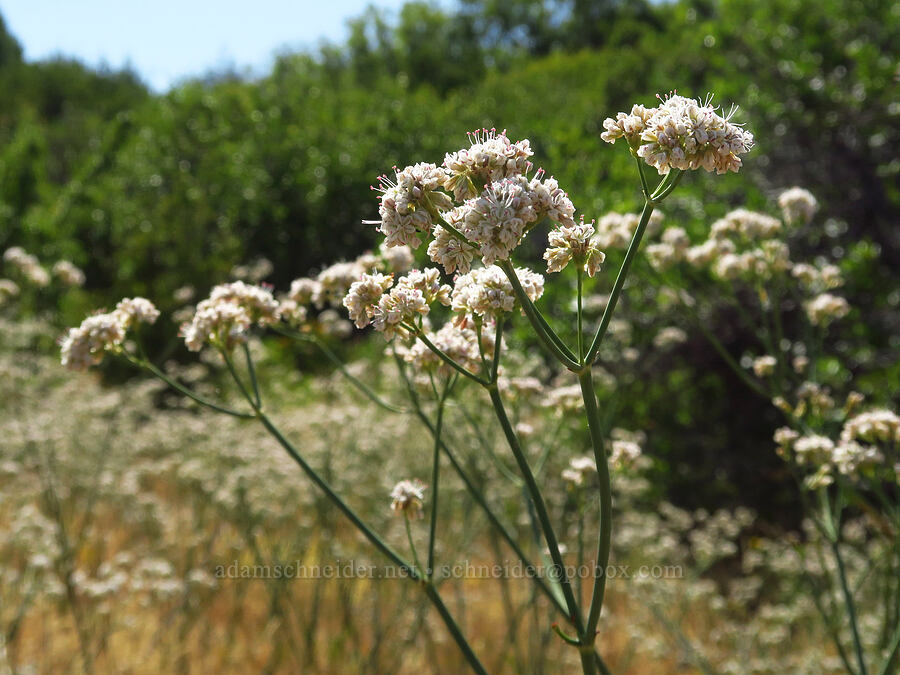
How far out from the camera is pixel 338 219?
9.34m

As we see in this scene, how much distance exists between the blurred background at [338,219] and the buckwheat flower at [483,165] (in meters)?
2.60

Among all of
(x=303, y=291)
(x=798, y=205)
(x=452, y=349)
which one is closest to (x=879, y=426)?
(x=798, y=205)

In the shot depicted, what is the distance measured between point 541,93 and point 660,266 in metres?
15.4

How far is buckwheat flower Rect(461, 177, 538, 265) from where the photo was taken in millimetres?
1216

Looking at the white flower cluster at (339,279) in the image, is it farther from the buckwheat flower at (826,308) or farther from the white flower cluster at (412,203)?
the buckwheat flower at (826,308)

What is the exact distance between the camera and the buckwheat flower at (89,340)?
6.31 feet

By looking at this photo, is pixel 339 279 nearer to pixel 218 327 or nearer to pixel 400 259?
pixel 400 259

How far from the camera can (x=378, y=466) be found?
468cm

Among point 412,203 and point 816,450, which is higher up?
point 412,203

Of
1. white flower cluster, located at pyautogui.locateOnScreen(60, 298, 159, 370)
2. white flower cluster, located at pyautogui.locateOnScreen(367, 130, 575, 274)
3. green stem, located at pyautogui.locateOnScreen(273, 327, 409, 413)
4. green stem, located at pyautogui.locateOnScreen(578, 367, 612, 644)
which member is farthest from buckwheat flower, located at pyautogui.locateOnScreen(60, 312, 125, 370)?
green stem, located at pyautogui.locateOnScreen(578, 367, 612, 644)

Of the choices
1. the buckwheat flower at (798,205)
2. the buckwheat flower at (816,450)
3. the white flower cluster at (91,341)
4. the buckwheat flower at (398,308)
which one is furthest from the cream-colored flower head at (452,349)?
the buckwheat flower at (798,205)

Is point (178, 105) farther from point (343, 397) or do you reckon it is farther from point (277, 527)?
point (277, 527)

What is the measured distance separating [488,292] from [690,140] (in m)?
0.45

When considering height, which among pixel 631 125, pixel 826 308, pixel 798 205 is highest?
pixel 798 205
